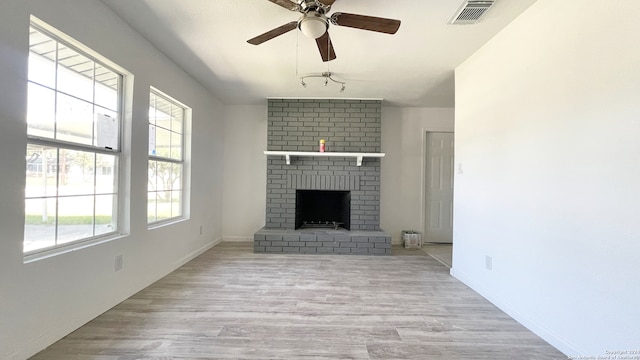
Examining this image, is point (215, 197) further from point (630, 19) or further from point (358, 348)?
point (630, 19)

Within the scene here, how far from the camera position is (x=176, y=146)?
11.1 feet

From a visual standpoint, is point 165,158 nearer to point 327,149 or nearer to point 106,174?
point 106,174

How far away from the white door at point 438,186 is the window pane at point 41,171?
15.7ft

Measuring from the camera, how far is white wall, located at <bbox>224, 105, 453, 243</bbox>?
462 centimetres

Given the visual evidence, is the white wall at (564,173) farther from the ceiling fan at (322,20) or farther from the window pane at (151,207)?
the window pane at (151,207)

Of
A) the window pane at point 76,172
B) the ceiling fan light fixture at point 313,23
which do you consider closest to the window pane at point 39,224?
the window pane at point 76,172

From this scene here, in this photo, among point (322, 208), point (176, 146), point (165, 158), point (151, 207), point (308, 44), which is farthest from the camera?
point (322, 208)

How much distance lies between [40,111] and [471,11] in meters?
3.17

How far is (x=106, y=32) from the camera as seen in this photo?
2055 millimetres

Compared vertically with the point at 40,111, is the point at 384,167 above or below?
below

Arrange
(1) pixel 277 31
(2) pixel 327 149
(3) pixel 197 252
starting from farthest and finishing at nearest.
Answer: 1. (2) pixel 327 149
2. (3) pixel 197 252
3. (1) pixel 277 31

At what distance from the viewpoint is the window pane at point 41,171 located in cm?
162

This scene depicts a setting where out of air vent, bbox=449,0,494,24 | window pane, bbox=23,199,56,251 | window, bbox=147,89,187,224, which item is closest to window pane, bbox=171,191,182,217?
window, bbox=147,89,187,224

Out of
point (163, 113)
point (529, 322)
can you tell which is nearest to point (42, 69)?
point (163, 113)
